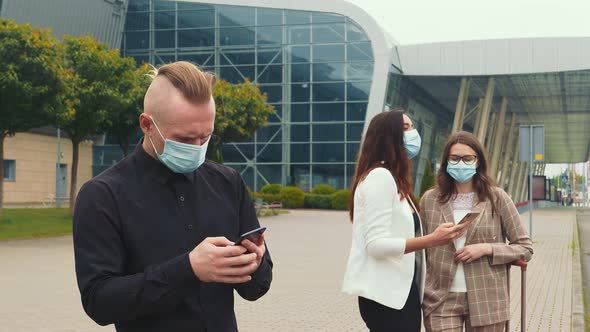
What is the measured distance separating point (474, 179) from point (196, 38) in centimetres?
3488

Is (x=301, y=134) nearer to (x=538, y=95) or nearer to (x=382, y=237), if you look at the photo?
(x=538, y=95)

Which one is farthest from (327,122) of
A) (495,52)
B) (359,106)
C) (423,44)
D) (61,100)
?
(61,100)

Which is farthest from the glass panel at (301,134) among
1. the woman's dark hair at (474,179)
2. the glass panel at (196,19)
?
the woman's dark hair at (474,179)

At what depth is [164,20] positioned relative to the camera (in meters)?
38.1

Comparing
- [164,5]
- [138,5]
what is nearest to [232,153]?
[164,5]

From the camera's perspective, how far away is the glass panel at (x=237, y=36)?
1451 inches

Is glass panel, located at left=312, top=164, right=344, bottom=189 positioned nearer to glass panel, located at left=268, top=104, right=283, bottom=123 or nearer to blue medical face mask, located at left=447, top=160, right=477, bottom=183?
glass panel, located at left=268, top=104, right=283, bottom=123

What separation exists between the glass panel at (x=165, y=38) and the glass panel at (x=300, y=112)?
7.36 metres

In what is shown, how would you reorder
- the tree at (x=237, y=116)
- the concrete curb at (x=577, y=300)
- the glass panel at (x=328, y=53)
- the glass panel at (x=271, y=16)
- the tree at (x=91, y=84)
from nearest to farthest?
the concrete curb at (x=577, y=300)
the tree at (x=91, y=84)
the tree at (x=237, y=116)
the glass panel at (x=328, y=53)
the glass panel at (x=271, y=16)

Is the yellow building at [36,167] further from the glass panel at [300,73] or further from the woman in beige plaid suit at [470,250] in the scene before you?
the woman in beige plaid suit at [470,250]

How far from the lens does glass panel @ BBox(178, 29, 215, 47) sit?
3738cm

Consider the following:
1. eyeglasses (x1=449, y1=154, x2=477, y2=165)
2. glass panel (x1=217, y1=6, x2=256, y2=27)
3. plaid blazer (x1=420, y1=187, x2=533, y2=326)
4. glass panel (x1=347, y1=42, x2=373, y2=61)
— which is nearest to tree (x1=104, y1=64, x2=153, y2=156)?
glass panel (x1=217, y1=6, x2=256, y2=27)

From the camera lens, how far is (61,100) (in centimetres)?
1894

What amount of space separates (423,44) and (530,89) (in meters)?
7.11
